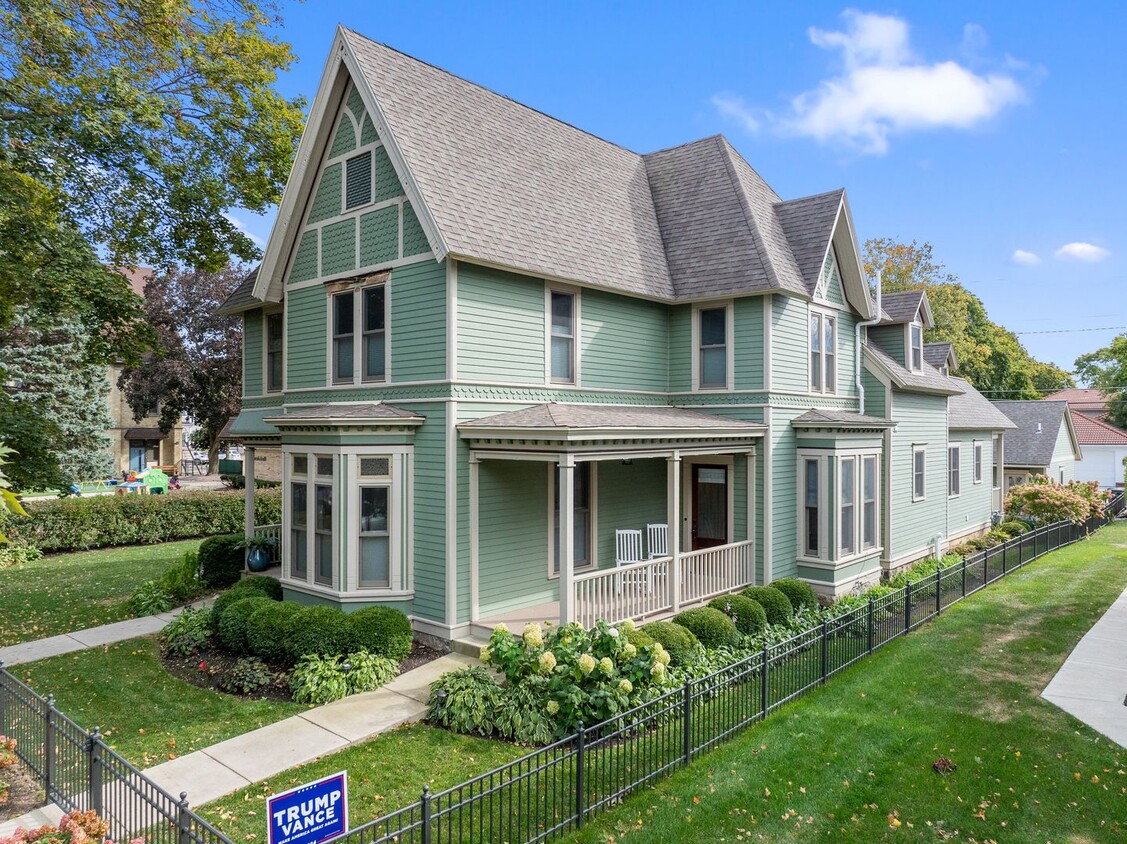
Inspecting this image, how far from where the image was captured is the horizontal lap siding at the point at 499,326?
38.7 ft

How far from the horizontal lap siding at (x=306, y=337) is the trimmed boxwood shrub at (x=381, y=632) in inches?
206

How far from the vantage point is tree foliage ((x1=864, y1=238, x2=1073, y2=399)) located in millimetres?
41594

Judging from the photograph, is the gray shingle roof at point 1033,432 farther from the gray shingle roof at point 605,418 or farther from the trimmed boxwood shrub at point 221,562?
the trimmed boxwood shrub at point 221,562

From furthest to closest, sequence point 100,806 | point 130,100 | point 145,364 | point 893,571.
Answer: point 145,364, point 893,571, point 130,100, point 100,806

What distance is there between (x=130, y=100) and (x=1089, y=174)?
3163 centimetres

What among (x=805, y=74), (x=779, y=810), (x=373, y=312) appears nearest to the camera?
(x=779, y=810)

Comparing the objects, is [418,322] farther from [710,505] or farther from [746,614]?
[710,505]

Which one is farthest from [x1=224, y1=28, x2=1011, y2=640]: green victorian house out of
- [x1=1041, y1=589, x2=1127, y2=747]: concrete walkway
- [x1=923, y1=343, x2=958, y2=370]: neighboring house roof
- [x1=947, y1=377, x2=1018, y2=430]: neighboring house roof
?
[x1=923, y1=343, x2=958, y2=370]: neighboring house roof

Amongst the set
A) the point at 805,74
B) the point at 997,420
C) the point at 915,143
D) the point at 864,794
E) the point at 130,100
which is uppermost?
the point at 915,143

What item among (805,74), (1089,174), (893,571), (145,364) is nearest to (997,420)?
(1089,174)

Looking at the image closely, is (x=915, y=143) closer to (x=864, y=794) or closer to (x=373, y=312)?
(x=373, y=312)

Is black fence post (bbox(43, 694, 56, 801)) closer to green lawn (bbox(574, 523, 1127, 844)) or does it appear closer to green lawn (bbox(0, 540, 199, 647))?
green lawn (bbox(574, 523, 1127, 844))

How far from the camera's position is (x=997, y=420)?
86.0 ft

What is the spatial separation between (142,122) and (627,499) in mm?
14185
